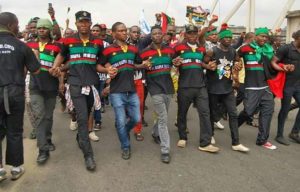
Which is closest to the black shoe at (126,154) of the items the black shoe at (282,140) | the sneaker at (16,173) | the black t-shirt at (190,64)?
the black t-shirt at (190,64)

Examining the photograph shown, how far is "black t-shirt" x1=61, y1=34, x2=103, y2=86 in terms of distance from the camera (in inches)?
208

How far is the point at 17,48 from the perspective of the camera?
182 inches

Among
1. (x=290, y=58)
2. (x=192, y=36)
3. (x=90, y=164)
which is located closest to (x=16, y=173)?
(x=90, y=164)

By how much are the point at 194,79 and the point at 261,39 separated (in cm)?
141

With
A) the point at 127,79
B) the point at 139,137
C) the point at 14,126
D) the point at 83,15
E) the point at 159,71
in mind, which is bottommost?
the point at 139,137

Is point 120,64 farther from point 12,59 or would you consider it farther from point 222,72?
point 222,72

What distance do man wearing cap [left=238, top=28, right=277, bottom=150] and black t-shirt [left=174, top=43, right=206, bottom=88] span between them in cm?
93

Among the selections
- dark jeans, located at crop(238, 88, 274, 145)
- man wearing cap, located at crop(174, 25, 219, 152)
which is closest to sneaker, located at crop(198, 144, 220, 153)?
man wearing cap, located at crop(174, 25, 219, 152)

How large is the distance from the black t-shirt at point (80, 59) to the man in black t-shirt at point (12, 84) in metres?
0.58

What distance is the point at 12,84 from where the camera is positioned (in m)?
4.61

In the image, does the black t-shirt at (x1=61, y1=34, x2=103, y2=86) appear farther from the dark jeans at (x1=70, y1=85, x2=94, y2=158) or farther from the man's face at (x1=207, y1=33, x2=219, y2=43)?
the man's face at (x1=207, y1=33, x2=219, y2=43)

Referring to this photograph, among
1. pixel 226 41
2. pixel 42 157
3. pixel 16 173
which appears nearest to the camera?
pixel 16 173

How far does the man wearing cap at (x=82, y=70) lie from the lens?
5.25 meters

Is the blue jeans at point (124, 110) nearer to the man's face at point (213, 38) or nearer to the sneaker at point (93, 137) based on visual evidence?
the sneaker at point (93, 137)
